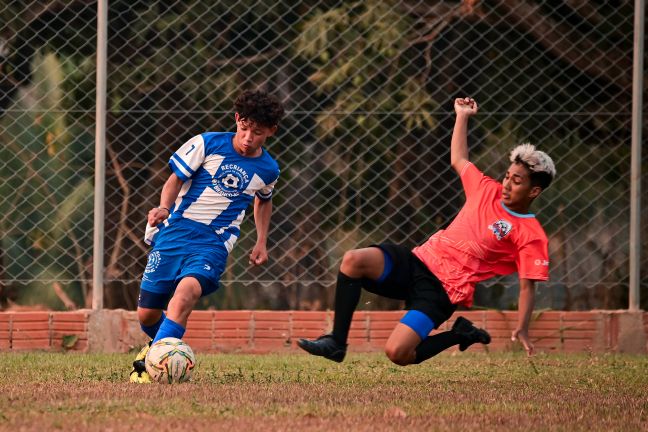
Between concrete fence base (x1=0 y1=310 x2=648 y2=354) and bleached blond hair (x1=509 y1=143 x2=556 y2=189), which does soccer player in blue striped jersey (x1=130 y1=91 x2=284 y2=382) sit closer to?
bleached blond hair (x1=509 y1=143 x2=556 y2=189)

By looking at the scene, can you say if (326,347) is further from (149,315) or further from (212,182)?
(149,315)

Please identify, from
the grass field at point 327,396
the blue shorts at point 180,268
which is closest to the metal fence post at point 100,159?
the grass field at point 327,396

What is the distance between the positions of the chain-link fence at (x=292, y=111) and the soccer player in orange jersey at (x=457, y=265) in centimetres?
231

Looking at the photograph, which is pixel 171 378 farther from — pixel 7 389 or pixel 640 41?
pixel 640 41

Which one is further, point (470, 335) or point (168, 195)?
point (168, 195)

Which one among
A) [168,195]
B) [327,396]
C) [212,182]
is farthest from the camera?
[212,182]

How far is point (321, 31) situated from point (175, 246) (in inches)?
101

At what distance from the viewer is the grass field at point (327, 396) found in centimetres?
430

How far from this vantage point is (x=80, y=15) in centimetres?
826

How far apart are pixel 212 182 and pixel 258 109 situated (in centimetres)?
43

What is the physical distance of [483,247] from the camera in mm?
5840

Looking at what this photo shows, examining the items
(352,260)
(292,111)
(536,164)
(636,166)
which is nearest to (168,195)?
(352,260)

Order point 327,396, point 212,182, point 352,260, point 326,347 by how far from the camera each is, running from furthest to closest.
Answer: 1. point 212,182
2. point 352,260
3. point 326,347
4. point 327,396

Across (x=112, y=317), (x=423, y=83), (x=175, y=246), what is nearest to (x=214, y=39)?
(x=423, y=83)
